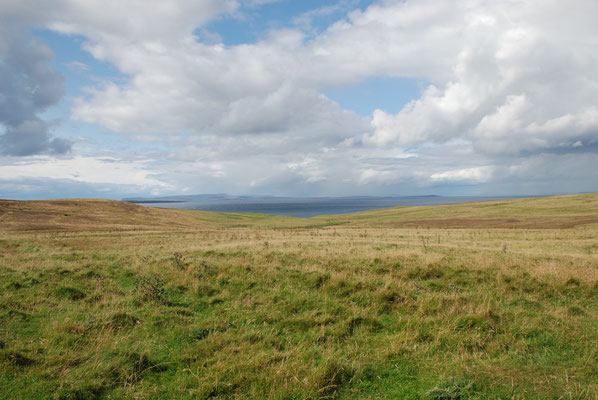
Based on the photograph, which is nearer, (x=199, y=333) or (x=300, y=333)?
(x=199, y=333)

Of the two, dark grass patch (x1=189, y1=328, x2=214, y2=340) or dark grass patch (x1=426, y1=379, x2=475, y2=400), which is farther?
dark grass patch (x1=189, y1=328, x2=214, y2=340)

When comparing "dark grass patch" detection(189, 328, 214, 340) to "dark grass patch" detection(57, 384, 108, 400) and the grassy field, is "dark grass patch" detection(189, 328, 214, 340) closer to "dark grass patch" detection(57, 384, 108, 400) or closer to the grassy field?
the grassy field

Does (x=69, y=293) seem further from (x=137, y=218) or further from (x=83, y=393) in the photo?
(x=137, y=218)

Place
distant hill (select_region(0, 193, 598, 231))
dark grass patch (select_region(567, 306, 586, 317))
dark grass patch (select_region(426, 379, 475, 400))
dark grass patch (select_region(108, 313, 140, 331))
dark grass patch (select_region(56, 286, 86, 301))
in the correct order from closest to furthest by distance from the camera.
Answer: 1. dark grass patch (select_region(426, 379, 475, 400))
2. dark grass patch (select_region(108, 313, 140, 331))
3. dark grass patch (select_region(567, 306, 586, 317))
4. dark grass patch (select_region(56, 286, 86, 301))
5. distant hill (select_region(0, 193, 598, 231))

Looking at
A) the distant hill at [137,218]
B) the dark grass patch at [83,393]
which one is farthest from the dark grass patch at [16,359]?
the distant hill at [137,218]

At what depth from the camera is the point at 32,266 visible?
13703mm

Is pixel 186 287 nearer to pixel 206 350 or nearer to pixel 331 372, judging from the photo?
pixel 206 350

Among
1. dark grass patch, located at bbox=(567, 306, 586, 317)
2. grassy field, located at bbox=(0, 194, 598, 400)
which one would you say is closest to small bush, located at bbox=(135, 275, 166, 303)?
grassy field, located at bbox=(0, 194, 598, 400)

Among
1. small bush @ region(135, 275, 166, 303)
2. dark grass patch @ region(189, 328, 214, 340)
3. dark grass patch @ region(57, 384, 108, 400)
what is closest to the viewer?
dark grass patch @ region(57, 384, 108, 400)

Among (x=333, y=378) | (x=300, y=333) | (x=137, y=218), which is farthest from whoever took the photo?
(x=137, y=218)

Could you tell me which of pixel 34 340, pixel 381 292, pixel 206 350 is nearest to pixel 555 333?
pixel 381 292

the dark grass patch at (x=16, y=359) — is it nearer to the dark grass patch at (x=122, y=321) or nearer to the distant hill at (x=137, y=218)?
the dark grass patch at (x=122, y=321)

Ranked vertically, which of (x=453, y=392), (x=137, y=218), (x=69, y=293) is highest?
(x=69, y=293)

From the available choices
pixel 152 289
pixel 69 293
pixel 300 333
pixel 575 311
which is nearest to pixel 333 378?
pixel 300 333
